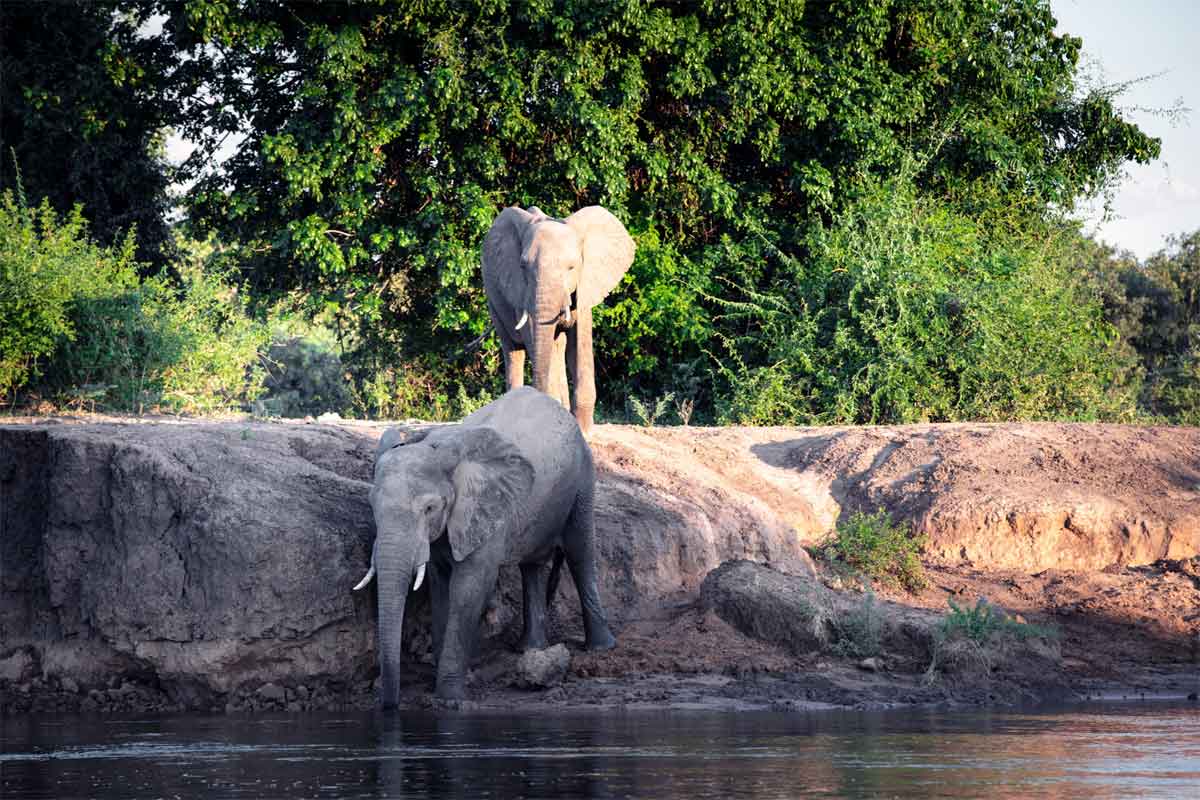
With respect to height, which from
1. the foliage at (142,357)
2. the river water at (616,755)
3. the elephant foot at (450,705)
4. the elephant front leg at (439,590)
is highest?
the foliage at (142,357)

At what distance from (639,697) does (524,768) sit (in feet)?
13.4

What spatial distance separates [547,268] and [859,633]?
495 centimetres

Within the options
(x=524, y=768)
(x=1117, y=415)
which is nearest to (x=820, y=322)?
(x=1117, y=415)

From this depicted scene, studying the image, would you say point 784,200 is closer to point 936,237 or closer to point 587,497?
point 936,237

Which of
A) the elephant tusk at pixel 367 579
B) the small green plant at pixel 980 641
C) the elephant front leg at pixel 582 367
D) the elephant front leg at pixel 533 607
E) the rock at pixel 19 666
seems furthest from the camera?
the elephant front leg at pixel 582 367

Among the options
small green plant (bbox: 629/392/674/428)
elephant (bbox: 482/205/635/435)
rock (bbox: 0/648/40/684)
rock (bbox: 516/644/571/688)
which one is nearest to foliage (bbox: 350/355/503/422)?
small green plant (bbox: 629/392/674/428)

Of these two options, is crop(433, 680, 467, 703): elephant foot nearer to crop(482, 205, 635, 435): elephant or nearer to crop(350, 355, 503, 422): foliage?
crop(482, 205, 635, 435): elephant

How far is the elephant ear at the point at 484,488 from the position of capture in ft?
45.9

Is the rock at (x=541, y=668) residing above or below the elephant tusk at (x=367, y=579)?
below

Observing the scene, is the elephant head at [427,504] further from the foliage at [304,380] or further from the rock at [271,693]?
the foliage at [304,380]

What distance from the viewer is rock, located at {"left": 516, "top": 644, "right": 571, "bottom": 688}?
14.6 meters

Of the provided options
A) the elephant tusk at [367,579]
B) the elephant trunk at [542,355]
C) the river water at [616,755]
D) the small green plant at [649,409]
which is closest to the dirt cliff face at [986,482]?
A: the elephant trunk at [542,355]

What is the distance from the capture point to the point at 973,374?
25.7 m

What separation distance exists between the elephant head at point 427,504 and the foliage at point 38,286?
9189 millimetres
